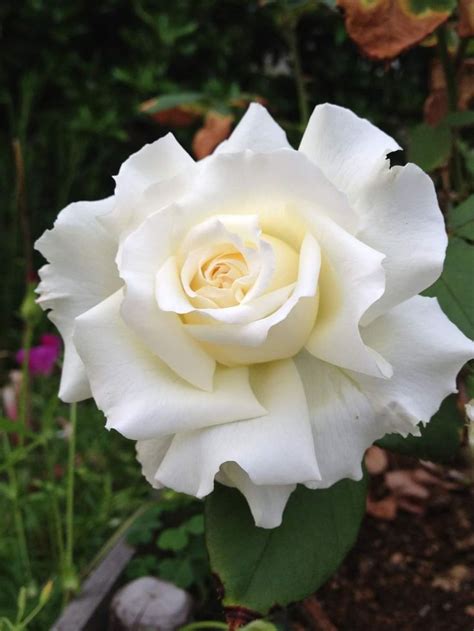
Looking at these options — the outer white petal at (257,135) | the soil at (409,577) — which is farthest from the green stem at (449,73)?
the soil at (409,577)

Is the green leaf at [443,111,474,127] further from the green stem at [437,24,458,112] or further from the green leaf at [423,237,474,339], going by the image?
the green leaf at [423,237,474,339]

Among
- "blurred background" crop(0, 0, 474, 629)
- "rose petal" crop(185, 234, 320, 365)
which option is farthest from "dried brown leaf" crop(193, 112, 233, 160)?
"rose petal" crop(185, 234, 320, 365)

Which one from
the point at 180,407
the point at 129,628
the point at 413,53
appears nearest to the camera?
the point at 180,407

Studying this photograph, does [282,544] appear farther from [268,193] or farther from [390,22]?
[390,22]

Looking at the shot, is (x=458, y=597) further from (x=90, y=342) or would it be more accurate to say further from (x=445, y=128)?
(x=90, y=342)

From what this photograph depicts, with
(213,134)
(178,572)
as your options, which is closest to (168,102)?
(213,134)

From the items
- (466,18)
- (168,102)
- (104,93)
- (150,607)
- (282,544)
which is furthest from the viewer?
(104,93)

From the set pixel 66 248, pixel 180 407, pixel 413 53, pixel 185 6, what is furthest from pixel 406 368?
pixel 413 53
